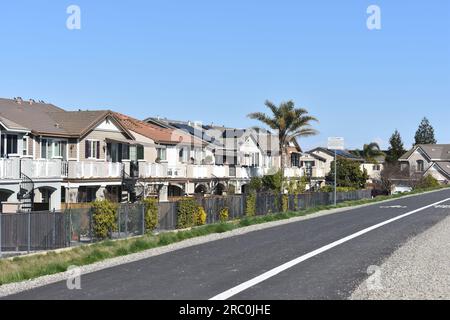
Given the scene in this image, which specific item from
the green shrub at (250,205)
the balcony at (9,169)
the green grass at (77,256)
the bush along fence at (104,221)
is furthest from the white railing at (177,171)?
the green grass at (77,256)

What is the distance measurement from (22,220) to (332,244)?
430 inches

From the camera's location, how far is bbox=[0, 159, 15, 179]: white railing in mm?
31281

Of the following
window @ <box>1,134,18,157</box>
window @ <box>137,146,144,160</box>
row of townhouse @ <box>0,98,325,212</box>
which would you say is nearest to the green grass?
row of townhouse @ <box>0,98,325,212</box>

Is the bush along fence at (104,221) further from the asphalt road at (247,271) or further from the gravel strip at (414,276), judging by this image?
the gravel strip at (414,276)

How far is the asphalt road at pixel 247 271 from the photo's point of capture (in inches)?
477

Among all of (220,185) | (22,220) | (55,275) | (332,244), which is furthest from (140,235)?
(220,185)

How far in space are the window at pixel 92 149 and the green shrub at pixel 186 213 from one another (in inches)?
476

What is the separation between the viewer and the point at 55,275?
51.7ft

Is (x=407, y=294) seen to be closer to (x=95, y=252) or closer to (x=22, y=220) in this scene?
(x=95, y=252)

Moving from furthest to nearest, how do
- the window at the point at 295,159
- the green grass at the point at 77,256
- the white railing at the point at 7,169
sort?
→ 1. the window at the point at 295,159
2. the white railing at the point at 7,169
3. the green grass at the point at 77,256

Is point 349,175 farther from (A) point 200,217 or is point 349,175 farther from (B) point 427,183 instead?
(A) point 200,217

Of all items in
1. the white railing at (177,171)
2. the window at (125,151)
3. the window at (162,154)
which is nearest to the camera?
the window at (125,151)

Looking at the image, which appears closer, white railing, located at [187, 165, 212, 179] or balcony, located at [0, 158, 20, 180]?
balcony, located at [0, 158, 20, 180]

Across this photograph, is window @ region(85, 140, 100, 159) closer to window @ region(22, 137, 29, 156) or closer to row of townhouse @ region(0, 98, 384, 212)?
row of townhouse @ region(0, 98, 384, 212)
